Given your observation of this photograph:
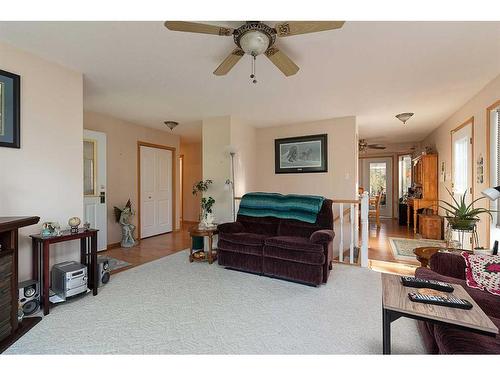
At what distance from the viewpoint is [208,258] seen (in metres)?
3.63

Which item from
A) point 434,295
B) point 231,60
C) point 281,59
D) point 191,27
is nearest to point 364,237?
point 434,295

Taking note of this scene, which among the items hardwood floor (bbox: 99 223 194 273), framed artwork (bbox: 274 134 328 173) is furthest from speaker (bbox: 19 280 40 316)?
framed artwork (bbox: 274 134 328 173)

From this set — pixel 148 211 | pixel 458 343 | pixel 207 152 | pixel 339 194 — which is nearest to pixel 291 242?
pixel 458 343

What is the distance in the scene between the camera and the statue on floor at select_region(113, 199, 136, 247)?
175 inches

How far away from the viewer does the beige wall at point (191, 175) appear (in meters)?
6.99

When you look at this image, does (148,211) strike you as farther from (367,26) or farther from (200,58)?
(367,26)

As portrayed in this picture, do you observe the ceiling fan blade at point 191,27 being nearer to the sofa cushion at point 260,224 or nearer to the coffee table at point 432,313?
the coffee table at point 432,313

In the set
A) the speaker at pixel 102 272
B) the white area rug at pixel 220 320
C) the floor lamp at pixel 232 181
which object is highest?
the floor lamp at pixel 232 181

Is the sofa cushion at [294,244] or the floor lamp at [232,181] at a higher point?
the floor lamp at [232,181]

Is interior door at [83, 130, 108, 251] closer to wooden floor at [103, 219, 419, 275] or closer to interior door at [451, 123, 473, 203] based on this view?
wooden floor at [103, 219, 419, 275]

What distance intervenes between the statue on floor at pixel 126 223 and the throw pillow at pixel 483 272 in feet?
14.9

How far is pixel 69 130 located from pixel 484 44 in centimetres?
377

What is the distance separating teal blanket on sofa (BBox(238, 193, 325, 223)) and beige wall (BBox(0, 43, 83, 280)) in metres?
2.07

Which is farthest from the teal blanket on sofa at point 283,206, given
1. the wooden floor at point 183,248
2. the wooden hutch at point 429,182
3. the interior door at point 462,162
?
the wooden hutch at point 429,182
